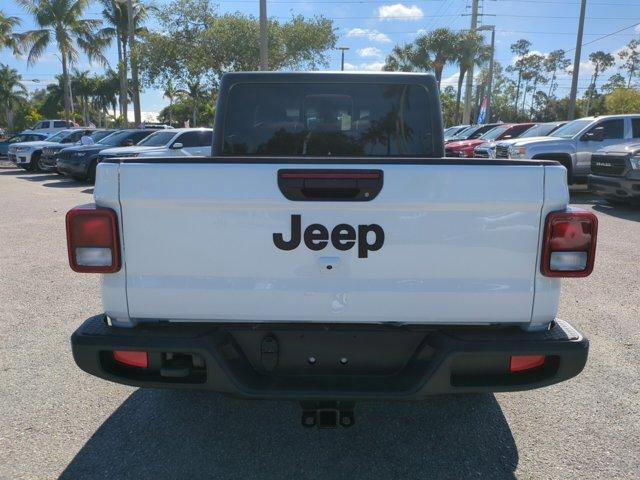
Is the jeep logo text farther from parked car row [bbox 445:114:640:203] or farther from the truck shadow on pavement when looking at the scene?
parked car row [bbox 445:114:640:203]

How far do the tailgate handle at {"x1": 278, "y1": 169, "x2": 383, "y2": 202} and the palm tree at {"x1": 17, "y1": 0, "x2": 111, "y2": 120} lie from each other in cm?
3602

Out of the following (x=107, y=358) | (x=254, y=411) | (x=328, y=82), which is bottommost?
(x=254, y=411)

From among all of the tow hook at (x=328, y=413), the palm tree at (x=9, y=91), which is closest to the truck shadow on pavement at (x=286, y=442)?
the tow hook at (x=328, y=413)

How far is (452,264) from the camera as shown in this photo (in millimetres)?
2307

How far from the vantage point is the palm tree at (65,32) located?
3169cm

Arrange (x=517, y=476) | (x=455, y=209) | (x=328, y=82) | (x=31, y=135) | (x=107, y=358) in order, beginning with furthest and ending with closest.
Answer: (x=31, y=135), (x=328, y=82), (x=517, y=476), (x=107, y=358), (x=455, y=209)

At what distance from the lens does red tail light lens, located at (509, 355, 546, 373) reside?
236 centimetres

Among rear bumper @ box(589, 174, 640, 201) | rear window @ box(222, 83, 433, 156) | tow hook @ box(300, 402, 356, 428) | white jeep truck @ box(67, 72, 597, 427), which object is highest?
rear window @ box(222, 83, 433, 156)

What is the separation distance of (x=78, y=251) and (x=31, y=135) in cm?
2800

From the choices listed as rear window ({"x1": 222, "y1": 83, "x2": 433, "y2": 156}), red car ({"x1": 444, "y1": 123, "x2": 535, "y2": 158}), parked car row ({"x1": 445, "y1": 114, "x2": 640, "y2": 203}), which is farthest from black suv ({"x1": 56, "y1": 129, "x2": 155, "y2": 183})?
rear window ({"x1": 222, "y1": 83, "x2": 433, "y2": 156})

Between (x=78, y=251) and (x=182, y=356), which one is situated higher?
(x=78, y=251)

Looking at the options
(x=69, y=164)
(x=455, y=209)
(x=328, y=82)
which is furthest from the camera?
(x=69, y=164)

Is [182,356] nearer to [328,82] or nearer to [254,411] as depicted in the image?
[254,411]

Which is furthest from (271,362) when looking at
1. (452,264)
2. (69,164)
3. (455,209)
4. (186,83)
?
(186,83)
